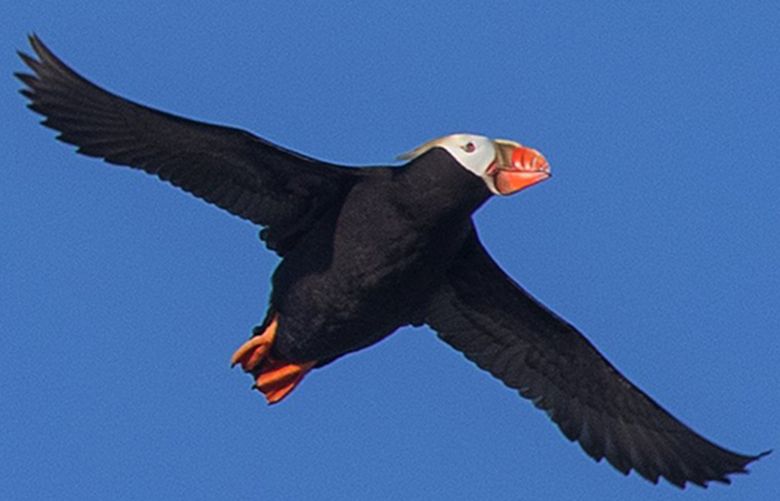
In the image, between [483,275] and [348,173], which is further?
[483,275]

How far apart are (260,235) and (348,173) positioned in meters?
0.81

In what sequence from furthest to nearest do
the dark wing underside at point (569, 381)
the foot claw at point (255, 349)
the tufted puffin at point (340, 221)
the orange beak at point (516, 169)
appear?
the dark wing underside at point (569, 381) < the foot claw at point (255, 349) < the tufted puffin at point (340, 221) < the orange beak at point (516, 169)

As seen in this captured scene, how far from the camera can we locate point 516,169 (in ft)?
51.1

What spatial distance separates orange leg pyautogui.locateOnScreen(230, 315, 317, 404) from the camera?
16656 mm

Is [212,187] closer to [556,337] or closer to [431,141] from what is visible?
[431,141]

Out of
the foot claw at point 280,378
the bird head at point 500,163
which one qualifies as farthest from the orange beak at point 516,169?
the foot claw at point 280,378

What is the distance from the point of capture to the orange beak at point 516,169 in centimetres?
1552

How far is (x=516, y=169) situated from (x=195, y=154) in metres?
2.07

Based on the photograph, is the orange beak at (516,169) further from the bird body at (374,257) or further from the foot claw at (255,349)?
the foot claw at (255,349)

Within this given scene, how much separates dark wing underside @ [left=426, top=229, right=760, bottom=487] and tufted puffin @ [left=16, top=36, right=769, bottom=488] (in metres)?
0.02

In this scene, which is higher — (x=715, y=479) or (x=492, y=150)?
(x=492, y=150)

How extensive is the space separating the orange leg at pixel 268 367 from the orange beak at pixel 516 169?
201 centimetres

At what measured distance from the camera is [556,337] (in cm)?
1767

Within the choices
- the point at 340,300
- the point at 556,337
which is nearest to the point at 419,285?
the point at 340,300
